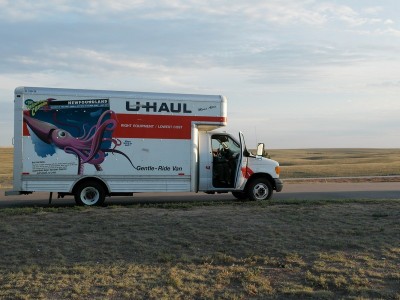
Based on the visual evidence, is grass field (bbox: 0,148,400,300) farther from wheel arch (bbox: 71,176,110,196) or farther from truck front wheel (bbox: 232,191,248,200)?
truck front wheel (bbox: 232,191,248,200)

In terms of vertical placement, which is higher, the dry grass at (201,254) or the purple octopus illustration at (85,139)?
the purple octopus illustration at (85,139)

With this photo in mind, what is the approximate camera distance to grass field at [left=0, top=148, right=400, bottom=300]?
575 centimetres

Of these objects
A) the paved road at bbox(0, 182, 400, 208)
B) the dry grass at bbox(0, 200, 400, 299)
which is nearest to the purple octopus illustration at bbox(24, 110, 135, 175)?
the paved road at bbox(0, 182, 400, 208)

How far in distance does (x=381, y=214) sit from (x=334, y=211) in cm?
93

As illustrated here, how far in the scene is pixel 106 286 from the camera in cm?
582

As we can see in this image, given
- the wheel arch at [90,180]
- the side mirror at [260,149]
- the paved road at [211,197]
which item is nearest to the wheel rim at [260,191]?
the side mirror at [260,149]

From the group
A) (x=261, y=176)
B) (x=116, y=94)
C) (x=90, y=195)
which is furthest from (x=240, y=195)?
(x=116, y=94)

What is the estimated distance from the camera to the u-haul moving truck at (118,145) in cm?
1221

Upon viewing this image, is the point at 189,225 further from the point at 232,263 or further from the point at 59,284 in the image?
the point at 59,284

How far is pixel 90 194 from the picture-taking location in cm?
1270

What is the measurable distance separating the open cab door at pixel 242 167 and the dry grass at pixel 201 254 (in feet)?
9.83

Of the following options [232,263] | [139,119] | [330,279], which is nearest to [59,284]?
[232,263]

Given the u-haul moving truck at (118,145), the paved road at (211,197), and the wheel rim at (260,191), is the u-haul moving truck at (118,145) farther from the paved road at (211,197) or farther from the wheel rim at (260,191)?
the paved road at (211,197)

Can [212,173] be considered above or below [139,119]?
below
